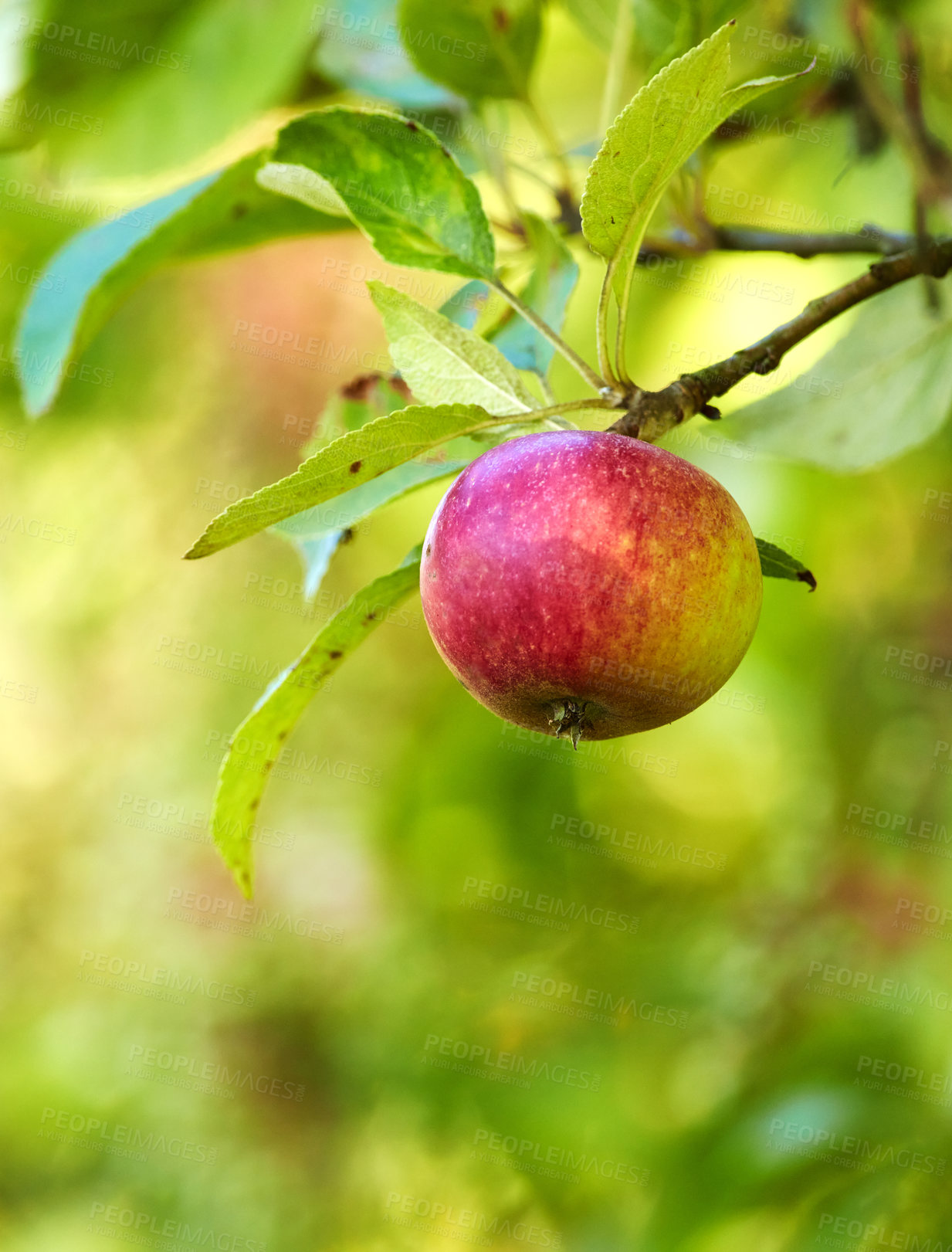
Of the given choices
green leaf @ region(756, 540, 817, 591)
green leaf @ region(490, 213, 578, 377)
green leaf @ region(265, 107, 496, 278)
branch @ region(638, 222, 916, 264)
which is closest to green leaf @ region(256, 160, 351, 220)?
green leaf @ region(265, 107, 496, 278)

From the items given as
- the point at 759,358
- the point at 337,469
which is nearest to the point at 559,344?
the point at 759,358

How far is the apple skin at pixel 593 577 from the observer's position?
52 centimetres

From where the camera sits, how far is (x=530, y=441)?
0.56 meters

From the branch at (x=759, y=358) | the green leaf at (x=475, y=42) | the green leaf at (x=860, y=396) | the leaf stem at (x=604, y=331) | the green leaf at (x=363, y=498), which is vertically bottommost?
the green leaf at (x=860, y=396)

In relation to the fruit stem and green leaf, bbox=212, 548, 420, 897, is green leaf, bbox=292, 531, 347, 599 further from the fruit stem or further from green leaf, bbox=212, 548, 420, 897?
the fruit stem

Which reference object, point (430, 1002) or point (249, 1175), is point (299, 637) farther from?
point (249, 1175)

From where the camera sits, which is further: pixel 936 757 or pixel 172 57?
pixel 936 757

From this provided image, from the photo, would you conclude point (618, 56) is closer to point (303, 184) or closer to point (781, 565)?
point (303, 184)

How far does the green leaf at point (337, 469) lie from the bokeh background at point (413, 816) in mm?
439

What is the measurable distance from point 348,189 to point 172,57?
2.27ft

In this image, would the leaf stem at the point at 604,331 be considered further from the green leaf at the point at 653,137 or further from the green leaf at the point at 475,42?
the green leaf at the point at 475,42

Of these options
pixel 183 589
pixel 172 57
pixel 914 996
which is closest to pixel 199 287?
pixel 183 589

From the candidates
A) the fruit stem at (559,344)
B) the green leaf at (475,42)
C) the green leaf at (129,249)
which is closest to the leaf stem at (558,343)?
the fruit stem at (559,344)

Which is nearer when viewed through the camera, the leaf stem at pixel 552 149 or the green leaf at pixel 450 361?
the green leaf at pixel 450 361
